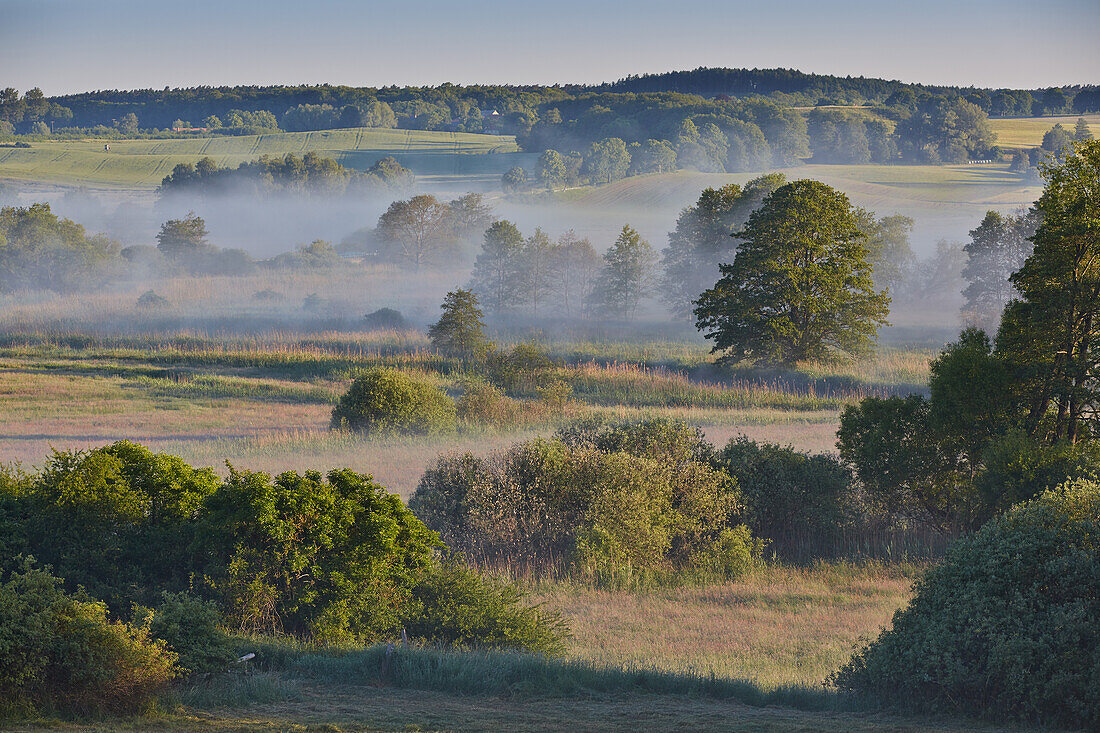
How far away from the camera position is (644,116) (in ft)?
486

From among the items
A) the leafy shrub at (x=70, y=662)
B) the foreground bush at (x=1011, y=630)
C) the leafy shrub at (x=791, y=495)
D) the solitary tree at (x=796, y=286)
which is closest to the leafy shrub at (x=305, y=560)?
the leafy shrub at (x=70, y=662)

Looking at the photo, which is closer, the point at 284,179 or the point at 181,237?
the point at 181,237

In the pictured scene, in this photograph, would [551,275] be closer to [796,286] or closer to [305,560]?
[796,286]

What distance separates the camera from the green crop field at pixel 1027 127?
12552 centimetres

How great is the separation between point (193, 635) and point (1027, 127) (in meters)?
145

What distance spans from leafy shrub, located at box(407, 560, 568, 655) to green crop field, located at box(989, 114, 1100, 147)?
417 ft

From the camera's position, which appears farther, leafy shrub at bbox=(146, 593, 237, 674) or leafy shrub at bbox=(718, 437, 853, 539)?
leafy shrub at bbox=(718, 437, 853, 539)

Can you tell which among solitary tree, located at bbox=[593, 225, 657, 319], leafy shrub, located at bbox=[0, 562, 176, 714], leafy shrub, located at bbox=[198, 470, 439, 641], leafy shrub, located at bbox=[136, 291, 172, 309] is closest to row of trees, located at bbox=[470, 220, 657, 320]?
solitary tree, located at bbox=[593, 225, 657, 319]

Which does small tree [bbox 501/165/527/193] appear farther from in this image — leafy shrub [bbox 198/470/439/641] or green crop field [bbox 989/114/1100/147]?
leafy shrub [bbox 198/470/439/641]

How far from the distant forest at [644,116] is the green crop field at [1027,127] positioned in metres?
2.42

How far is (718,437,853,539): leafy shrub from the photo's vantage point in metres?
16.5

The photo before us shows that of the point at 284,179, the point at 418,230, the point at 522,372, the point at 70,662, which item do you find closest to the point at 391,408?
the point at 522,372

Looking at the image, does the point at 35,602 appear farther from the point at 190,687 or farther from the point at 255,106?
the point at 255,106

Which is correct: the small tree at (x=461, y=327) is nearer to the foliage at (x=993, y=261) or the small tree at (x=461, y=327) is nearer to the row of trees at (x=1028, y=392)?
the row of trees at (x=1028, y=392)
